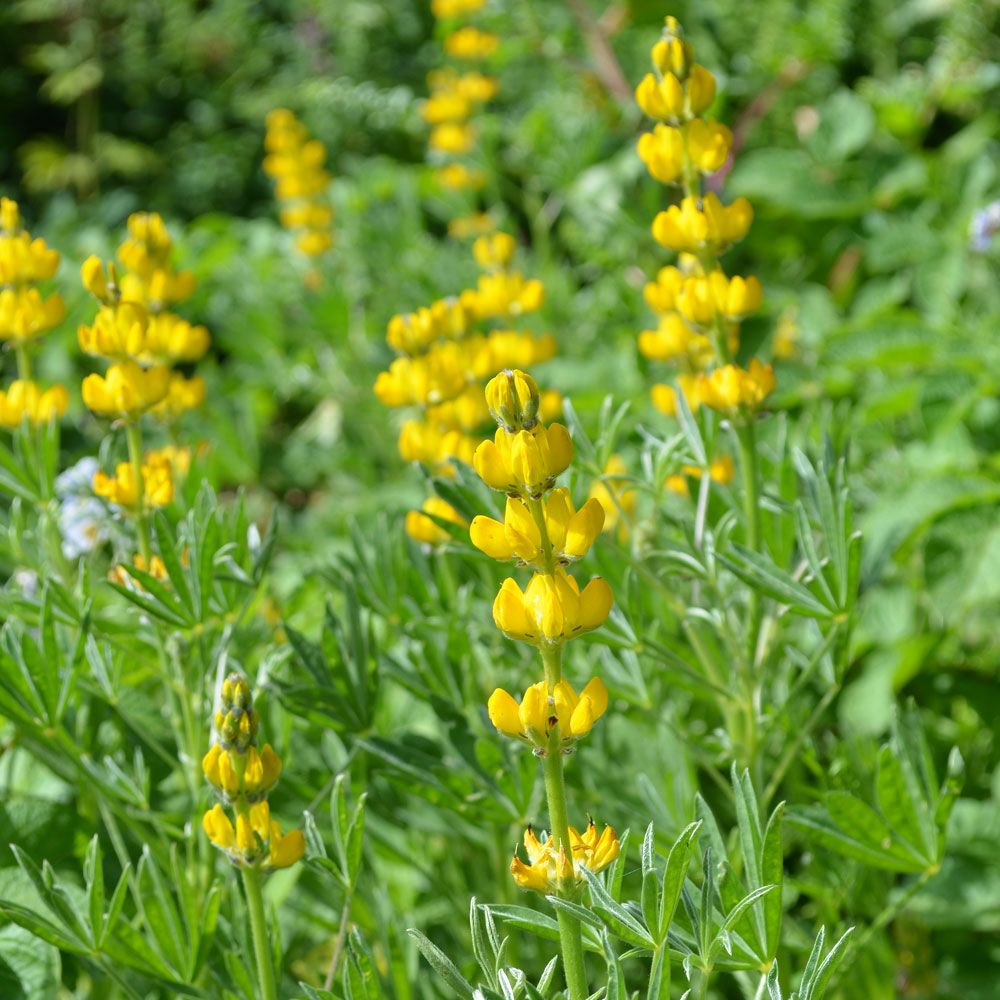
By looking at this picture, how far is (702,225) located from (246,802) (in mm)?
673

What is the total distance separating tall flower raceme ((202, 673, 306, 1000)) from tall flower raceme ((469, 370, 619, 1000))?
23cm

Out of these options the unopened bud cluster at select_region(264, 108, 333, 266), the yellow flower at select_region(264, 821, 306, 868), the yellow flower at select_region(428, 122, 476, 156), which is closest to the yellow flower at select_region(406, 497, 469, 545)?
the yellow flower at select_region(264, 821, 306, 868)

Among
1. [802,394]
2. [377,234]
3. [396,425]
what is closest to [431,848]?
[802,394]

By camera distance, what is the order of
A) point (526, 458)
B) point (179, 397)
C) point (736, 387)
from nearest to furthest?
point (526, 458) → point (736, 387) → point (179, 397)

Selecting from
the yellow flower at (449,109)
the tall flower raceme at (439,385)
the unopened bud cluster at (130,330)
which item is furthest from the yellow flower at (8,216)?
the yellow flower at (449,109)

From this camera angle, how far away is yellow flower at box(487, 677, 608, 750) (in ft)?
2.95

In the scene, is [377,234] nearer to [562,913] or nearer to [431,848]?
[431,848]

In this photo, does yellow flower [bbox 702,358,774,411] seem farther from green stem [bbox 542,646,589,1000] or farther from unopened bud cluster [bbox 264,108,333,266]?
unopened bud cluster [bbox 264,108,333,266]

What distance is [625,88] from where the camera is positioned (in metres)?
3.16

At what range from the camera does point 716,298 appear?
1.26m

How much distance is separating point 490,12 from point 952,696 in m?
2.29

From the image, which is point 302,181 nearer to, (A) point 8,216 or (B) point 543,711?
(A) point 8,216

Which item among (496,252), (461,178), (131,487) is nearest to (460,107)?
(461,178)

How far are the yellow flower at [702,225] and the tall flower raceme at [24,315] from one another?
0.71m
